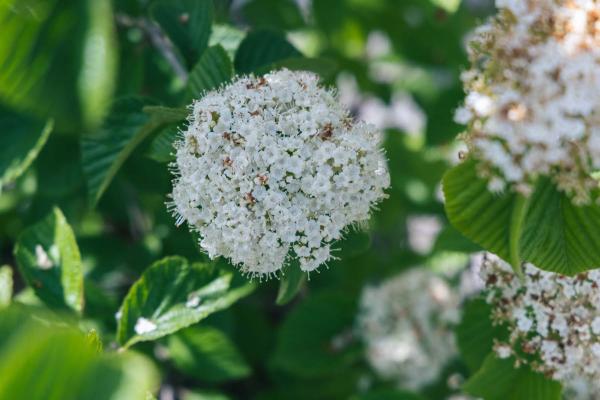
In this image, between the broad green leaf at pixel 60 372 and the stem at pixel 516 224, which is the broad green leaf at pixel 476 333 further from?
the broad green leaf at pixel 60 372

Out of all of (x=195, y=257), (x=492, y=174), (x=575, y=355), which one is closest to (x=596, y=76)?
(x=492, y=174)

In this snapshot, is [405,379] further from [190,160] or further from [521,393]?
[190,160]

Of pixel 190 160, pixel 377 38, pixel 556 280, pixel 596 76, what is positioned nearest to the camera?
pixel 596 76

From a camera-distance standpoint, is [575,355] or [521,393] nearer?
[575,355]

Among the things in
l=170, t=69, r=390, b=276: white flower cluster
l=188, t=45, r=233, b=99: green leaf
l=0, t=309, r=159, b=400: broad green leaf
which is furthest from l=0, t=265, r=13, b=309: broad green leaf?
l=0, t=309, r=159, b=400: broad green leaf

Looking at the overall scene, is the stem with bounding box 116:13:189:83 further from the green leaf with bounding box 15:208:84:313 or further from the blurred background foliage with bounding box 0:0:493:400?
the green leaf with bounding box 15:208:84:313

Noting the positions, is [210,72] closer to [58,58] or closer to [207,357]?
[58,58]
